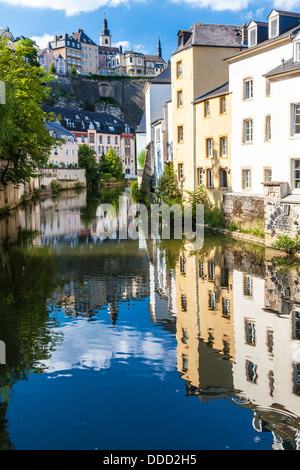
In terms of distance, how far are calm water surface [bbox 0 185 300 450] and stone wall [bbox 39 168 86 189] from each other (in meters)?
52.1

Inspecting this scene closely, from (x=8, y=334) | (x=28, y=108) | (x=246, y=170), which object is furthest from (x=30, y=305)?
(x=28, y=108)

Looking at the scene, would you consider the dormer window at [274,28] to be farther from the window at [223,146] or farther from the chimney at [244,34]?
the chimney at [244,34]

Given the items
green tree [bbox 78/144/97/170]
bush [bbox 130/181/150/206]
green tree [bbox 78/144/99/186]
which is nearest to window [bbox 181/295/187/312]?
bush [bbox 130/181/150/206]

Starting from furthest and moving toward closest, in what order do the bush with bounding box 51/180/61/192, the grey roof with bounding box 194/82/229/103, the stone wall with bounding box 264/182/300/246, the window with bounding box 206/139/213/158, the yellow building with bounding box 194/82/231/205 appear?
the bush with bounding box 51/180/61/192
the window with bounding box 206/139/213/158
the grey roof with bounding box 194/82/229/103
the yellow building with bounding box 194/82/231/205
the stone wall with bounding box 264/182/300/246

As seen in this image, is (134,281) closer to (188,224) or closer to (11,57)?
(188,224)

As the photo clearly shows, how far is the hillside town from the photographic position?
693 cm

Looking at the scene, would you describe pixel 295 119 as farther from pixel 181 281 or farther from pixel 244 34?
pixel 244 34

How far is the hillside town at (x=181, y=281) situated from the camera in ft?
22.7

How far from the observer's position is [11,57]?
33250 mm

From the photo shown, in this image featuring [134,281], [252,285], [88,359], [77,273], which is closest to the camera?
[88,359]

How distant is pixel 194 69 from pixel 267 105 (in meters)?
9.14

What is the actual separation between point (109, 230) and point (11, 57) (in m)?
14.6

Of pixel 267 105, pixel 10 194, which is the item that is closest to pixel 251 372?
pixel 267 105

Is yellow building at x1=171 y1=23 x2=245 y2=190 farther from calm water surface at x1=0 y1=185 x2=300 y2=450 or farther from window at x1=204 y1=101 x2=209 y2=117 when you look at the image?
calm water surface at x1=0 y1=185 x2=300 y2=450
